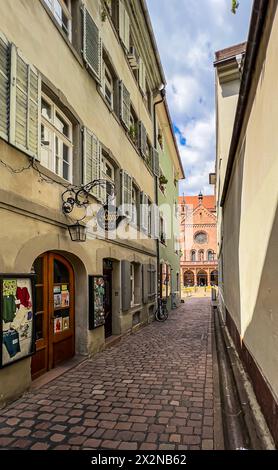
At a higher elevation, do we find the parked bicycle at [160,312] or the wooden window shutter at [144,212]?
the wooden window shutter at [144,212]

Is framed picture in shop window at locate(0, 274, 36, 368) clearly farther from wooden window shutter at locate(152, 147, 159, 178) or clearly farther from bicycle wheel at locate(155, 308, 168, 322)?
wooden window shutter at locate(152, 147, 159, 178)

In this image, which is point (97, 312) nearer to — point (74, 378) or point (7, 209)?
point (74, 378)

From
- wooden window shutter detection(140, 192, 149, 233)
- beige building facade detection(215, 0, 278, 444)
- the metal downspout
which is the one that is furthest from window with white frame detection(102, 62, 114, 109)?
the metal downspout

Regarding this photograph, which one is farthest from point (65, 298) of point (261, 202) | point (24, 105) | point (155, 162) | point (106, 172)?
point (155, 162)

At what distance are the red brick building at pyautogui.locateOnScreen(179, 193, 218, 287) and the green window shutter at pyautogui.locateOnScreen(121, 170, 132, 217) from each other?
4561 centimetres

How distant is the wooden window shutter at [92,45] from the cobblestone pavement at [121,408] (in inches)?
253

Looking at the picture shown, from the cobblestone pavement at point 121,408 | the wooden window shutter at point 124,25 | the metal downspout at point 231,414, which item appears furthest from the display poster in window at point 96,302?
the wooden window shutter at point 124,25

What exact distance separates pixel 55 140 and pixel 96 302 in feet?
11.4

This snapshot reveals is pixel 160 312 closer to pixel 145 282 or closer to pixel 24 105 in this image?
pixel 145 282

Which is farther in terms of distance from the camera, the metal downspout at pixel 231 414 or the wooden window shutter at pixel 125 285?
the wooden window shutter at pixel 125 285

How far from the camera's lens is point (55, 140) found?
639 cm

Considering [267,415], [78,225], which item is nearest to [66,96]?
[78,225]

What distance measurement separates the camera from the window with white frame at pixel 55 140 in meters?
6.03

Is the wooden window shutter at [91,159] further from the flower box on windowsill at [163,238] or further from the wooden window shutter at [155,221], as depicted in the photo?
the flower box on windowsill at [163,238]
